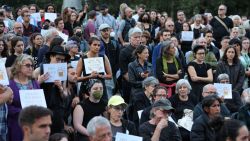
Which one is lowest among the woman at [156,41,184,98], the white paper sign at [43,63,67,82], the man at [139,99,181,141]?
the man at [139,99,181,141]

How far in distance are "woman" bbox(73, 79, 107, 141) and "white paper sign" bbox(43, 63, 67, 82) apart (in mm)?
650

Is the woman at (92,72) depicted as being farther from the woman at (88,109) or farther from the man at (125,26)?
the man at (125,26)

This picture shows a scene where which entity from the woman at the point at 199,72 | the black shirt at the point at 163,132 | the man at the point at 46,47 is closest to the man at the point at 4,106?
the black shirt at the point at 163,132

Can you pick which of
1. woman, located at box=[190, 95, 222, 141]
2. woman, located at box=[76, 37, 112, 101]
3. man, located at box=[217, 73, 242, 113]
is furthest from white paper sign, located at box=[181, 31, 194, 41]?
woman, located at box=[190, 95, 222, 141]

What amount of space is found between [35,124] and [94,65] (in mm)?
6035

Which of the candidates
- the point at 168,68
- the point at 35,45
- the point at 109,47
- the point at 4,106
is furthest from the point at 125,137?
the point at 109,47

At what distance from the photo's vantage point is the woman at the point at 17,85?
31.2ft

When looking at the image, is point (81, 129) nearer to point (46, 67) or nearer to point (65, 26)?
point (46, 67)

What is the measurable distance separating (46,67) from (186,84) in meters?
2.72

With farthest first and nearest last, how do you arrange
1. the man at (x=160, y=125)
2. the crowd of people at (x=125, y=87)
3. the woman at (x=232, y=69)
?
the woman at (x=232, y=69)
the man at (x=160, y=125)
the crowd of people at (x=125, y=87)

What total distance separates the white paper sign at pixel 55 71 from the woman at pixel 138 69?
2.92 metres

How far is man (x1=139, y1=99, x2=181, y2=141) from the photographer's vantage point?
10.0 m

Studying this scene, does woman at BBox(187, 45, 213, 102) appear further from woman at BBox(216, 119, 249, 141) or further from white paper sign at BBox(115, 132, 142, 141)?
woman at BBox(216, 119, 249, 141)

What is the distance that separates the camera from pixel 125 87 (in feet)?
45.7
